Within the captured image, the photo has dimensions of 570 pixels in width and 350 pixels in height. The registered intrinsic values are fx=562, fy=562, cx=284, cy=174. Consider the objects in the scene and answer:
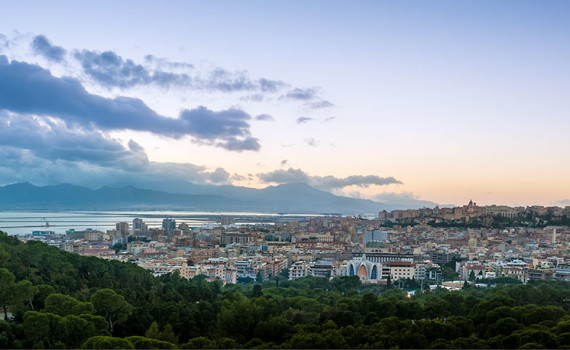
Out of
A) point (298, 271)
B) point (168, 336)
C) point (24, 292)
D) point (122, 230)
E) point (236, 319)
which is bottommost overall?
point (298, 271)

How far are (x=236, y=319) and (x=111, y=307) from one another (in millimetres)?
2060

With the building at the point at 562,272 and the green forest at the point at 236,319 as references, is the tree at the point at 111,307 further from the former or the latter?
the building at the point at 562,272

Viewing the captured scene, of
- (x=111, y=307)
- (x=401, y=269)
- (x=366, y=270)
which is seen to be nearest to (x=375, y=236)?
(x=401, y=269)

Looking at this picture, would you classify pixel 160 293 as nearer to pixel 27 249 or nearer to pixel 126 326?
pixel 126 326

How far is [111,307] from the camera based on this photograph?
916 centimetres

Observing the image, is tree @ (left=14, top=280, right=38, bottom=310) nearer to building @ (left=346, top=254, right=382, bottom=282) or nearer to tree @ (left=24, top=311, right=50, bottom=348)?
tree @ (left=24, top=311, right=50, bottom=348)

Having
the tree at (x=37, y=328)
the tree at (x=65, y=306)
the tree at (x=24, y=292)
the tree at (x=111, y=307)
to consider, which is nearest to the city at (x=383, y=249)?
the tree at (x=24, y=292)

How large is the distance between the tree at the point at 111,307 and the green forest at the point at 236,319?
2cm

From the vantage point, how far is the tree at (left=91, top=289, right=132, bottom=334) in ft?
30.1

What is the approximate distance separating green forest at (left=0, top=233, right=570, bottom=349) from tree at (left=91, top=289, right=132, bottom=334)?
16mm

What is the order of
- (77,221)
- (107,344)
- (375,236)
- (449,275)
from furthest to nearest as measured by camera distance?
(77,221), (375,236), (449,275), (107,344)

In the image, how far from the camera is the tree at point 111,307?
916cm

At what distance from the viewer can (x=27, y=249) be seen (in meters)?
13.6

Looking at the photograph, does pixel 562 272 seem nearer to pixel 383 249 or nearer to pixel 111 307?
pixel 383 249
